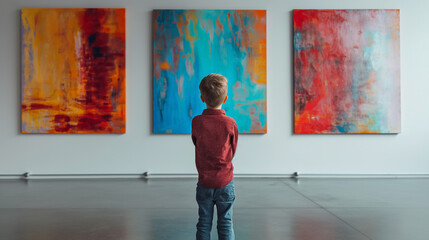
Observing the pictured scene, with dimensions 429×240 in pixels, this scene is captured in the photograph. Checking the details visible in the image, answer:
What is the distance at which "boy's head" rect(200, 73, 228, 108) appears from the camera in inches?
80.2

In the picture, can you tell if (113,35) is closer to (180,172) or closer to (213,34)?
(213,34)

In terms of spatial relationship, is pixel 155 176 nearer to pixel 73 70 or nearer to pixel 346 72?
pixel 73 70

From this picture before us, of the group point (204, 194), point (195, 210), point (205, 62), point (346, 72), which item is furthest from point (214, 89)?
point (346, 72)

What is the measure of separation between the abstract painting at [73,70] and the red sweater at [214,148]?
147 inches

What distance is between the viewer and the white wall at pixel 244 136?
18.3 feet

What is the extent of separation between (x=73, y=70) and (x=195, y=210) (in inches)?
132

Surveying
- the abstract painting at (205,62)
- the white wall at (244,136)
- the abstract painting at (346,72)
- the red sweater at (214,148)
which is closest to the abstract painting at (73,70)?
the white wall at (244,136)

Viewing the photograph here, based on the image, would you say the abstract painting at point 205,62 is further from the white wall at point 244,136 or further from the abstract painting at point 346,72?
the abstract painting at point 346,72

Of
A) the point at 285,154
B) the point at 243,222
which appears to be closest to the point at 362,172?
the point at 285,154

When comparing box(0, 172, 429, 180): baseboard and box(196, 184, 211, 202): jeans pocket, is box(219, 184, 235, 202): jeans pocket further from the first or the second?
box(0, 172, 429, 180): baseboard

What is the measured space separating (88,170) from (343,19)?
4668mm

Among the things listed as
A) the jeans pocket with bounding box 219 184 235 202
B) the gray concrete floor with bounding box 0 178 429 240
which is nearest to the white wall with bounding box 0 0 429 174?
the gray concrete floor with bounding box 0 178 429 240

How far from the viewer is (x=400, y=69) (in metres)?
5.64

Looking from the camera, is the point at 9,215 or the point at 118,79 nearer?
the point at 9,215
